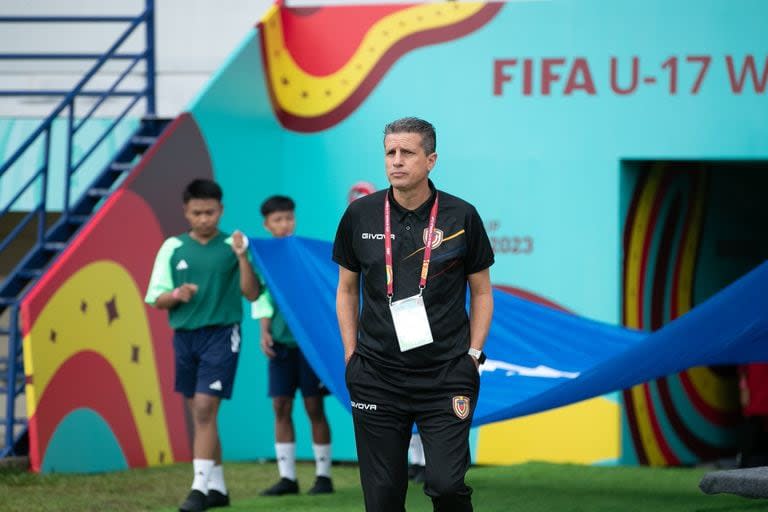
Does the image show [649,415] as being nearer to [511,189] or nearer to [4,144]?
[511,189]

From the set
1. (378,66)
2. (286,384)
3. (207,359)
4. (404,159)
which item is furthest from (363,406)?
(378,66)

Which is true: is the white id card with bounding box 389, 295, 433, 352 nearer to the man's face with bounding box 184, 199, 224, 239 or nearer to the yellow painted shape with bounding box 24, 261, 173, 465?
the man's face with bounding box 184, 199, 224, 239

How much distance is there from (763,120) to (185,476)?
4.07 m

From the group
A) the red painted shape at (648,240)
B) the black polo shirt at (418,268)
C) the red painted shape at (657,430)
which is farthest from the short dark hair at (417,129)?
the red painted shape at (657,430)

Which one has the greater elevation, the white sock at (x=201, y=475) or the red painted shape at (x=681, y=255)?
the red painted shape at (x=681, y=255)

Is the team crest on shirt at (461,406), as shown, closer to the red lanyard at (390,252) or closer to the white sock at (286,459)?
the red lanyard at (390,252)

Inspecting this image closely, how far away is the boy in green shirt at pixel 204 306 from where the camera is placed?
23.5ft

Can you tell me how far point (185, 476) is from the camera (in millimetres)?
8773

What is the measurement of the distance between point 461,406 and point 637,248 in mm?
5546

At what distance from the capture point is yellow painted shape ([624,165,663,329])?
9.98m

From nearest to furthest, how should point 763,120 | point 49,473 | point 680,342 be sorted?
point 680,342, point 49,473, point 763,120

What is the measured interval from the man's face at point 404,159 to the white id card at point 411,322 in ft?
1.20

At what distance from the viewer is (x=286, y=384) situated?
7918 mm

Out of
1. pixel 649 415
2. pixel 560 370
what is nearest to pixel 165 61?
pixel 649 415
